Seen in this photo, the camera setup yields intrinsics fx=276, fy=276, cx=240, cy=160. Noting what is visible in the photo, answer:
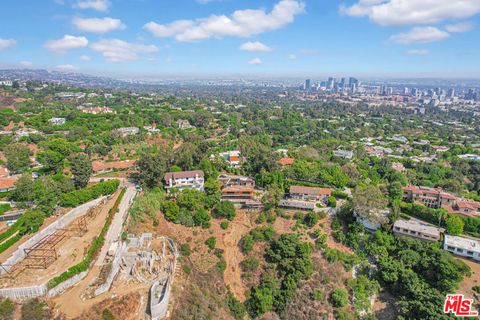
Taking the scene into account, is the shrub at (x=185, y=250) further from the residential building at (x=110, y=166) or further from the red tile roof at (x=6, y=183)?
the red tile roof at (x=6, y=183)

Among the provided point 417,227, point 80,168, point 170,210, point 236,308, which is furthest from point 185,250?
point 417,227

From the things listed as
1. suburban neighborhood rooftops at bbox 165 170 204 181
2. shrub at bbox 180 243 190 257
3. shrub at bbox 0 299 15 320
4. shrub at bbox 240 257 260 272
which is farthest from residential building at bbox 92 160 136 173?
shrub at bbox 0 299 15 320

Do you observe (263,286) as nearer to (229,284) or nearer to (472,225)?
(229,284)

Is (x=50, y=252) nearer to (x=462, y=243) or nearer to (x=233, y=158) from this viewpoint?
(x=233, y=158)

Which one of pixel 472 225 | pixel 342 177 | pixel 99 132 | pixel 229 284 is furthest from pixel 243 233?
pixel 99 132

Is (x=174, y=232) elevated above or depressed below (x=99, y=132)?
below

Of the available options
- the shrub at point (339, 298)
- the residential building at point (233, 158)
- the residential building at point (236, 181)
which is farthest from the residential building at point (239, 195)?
the shrub at point (339, 298)

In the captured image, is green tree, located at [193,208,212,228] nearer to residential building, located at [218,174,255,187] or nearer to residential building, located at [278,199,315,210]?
residential building, located at [218,174,255,187]
